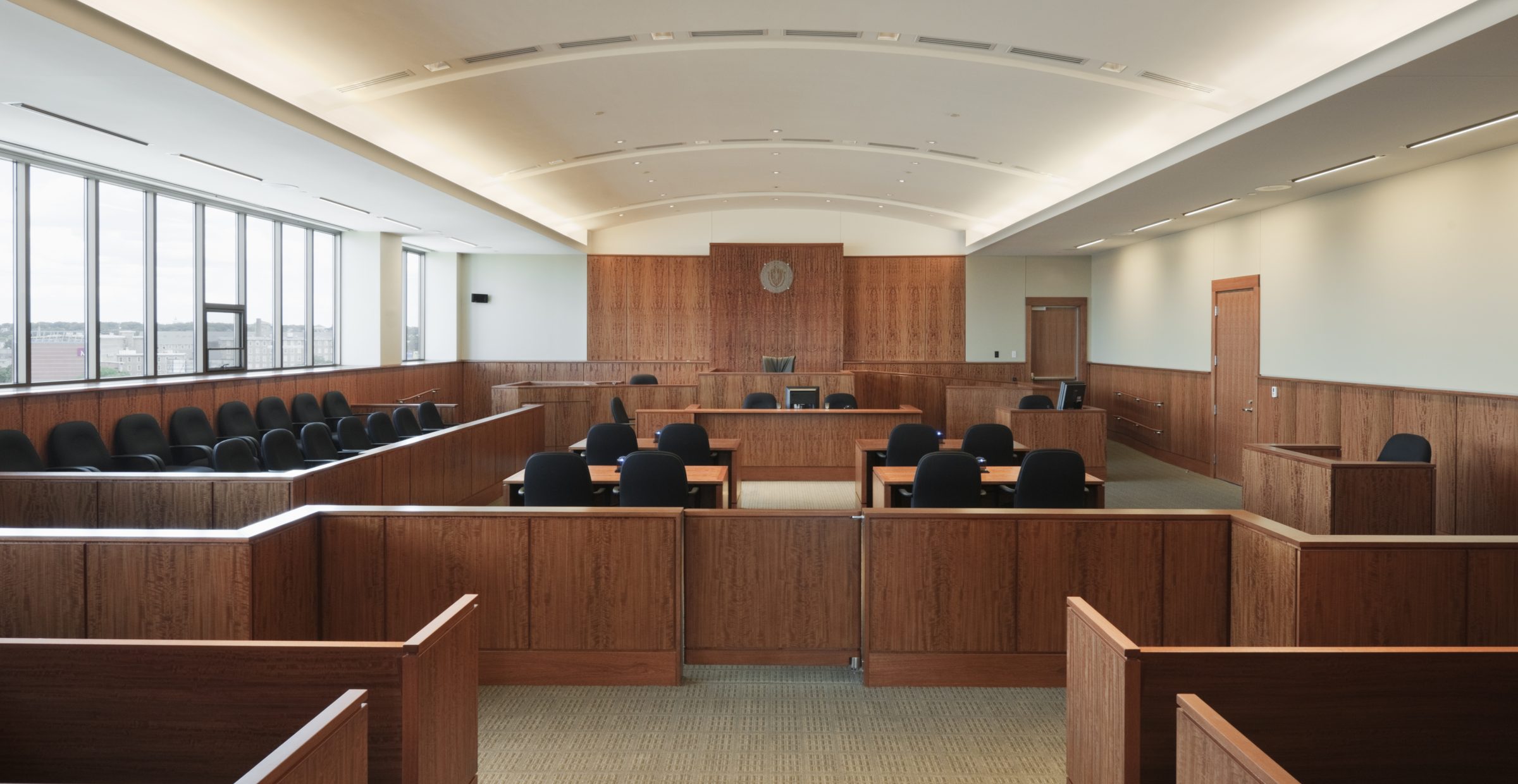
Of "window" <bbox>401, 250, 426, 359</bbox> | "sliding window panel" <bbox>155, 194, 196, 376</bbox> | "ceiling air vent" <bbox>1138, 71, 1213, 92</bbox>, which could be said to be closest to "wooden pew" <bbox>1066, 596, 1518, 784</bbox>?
"ceiling air vent" <bbox>1138, 71, 1213, 92</bbox>

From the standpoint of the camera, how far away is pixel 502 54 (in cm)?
726

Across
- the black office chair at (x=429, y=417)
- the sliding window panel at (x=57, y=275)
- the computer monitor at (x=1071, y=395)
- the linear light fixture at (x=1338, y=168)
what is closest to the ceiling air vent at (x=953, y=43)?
the linear light fixture at (x=1338, y=168)

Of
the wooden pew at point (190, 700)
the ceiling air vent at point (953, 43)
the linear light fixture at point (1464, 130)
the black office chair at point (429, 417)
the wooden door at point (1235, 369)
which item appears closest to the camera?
the wooden pew at point (190, 700)

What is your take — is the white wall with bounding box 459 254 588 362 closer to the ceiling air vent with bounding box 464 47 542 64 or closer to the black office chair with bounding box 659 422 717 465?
the black office chair with bounding box 659 422 717 465

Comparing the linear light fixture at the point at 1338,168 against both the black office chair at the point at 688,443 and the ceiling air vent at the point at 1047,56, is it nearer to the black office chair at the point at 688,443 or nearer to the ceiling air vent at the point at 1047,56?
the ceiling air vent at the point at 1047,56

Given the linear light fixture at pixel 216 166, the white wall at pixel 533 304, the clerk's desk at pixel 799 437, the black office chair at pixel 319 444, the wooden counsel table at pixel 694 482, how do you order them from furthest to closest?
the white wall at pixel 533 304, the clerk's desk at pixel 799 437, the black office chair at pixel 319 444, the linear light fixture at pixel 216 166, the wooden counsel table at pixel 694 482

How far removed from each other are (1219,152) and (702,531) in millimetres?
5520

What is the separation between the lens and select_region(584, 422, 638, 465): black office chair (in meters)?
7.77

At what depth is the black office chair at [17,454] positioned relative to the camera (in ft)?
20.2

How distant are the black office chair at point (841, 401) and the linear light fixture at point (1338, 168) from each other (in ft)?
17.5

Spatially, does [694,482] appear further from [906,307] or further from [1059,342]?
[1059,342]

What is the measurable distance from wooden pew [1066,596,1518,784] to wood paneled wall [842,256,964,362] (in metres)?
14.2

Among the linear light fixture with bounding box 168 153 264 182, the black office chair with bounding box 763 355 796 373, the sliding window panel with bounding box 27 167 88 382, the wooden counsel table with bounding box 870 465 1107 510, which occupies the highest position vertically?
the linear light fixture with bounding box 168 153 264 182

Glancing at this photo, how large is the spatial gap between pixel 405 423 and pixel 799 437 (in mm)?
4365
